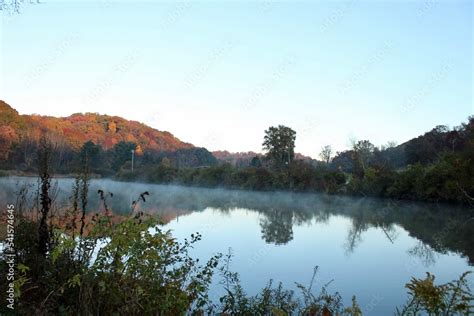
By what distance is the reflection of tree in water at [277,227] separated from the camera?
1194 cm

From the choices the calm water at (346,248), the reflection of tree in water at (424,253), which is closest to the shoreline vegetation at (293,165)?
the calm water at (346,248)

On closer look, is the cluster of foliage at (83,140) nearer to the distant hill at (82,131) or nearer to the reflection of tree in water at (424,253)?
the distant hill at (82,131)

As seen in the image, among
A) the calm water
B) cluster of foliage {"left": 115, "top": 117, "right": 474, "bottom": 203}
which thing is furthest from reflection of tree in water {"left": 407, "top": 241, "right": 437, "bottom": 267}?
cluster of foliage {"left": 115, "top": 117, "right": 474, "bottom": 203}

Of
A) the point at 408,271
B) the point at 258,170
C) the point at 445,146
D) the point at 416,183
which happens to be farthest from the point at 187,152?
the point at 408,271

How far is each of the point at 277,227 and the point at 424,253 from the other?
17.4 ft

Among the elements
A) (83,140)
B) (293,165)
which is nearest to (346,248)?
(293,165)

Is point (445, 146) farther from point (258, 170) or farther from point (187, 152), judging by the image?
point (187, 152)

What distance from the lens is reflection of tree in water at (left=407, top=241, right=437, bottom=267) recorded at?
31.5 feet

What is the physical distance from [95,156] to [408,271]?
49.8 metres

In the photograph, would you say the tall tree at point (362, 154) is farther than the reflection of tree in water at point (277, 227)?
Yes

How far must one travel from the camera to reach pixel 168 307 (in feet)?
9.50

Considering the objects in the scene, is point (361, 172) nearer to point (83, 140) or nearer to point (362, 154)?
point (362, 154)

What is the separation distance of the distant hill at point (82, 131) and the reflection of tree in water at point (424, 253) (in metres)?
30.5

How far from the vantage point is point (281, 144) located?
4400cm
